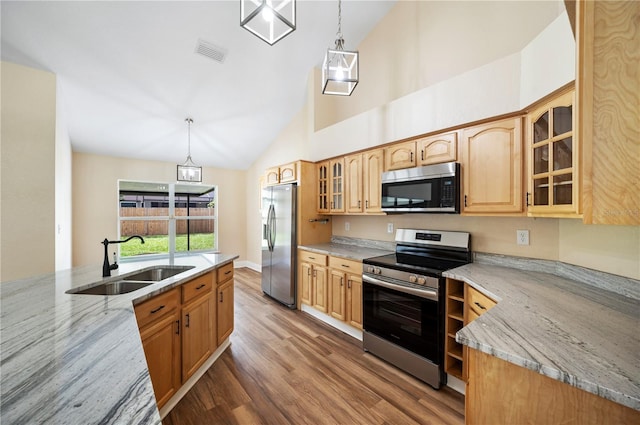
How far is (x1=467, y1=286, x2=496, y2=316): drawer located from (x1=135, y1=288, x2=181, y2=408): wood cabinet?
2.03m

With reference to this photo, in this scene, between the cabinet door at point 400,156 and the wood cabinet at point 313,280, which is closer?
the cabinet door at point 400,156

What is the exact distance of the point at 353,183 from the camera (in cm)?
315

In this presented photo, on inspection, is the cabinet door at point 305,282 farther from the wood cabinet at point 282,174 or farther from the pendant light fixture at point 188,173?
the pendant light fixture at point 188,173

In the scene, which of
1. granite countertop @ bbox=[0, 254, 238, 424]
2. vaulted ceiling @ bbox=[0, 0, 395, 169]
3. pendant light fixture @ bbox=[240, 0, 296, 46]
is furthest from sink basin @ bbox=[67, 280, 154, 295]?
vaulted ceiling @ bbox=[0, 0, 395, 169]

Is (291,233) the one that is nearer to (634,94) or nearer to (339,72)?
(339,72)

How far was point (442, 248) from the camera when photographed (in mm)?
2496

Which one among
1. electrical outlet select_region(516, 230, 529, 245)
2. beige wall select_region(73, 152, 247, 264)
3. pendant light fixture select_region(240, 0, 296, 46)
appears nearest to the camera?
pendant light fixture select_region(240, 0, 296, 46)

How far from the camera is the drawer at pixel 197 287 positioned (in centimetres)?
181

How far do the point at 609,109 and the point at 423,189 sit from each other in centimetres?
175

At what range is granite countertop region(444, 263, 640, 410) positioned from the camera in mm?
753

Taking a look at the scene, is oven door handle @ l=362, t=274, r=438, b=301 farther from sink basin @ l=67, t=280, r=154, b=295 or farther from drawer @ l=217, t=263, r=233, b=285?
sink basin @ l=67, t=280, r=154, b=295

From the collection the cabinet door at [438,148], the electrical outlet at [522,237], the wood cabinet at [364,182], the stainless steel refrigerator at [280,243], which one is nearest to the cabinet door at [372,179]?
the wood cabinet at [364,182]

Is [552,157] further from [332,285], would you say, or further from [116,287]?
[116,287]

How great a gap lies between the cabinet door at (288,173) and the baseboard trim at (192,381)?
2.27m
